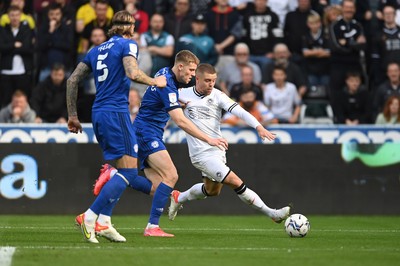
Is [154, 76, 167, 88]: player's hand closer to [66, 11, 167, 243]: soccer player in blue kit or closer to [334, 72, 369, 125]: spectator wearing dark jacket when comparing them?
[66, 11, 167, 243]: soccer player in blue kit

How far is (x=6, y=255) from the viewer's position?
9039 mm

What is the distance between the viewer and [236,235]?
11.9m

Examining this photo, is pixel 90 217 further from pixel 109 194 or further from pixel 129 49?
pixel 129 49

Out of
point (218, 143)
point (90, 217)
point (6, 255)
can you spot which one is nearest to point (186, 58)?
point (218, 143)

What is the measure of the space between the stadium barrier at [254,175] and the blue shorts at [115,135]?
19.6 ft

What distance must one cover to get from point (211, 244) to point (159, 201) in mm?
1429

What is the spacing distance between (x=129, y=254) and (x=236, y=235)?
2.96m

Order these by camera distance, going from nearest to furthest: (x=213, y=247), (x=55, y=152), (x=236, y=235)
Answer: (x=213, y=247)
(x=236, y=235)
(x=55, y=152)

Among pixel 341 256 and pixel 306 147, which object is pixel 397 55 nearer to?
pixel 306 147

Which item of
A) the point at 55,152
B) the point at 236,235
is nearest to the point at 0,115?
the point at 55,152

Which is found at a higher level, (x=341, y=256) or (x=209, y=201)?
(x=341, y=256)

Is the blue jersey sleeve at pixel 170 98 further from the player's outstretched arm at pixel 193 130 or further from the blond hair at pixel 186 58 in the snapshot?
the blond hair at pixel 186 58

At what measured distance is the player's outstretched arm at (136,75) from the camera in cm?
998

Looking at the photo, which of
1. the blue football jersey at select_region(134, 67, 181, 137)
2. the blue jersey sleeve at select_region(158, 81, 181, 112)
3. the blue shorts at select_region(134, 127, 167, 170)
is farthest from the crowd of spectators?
the blue jersey sleeve at select_region(158, 81, 181, 112)
